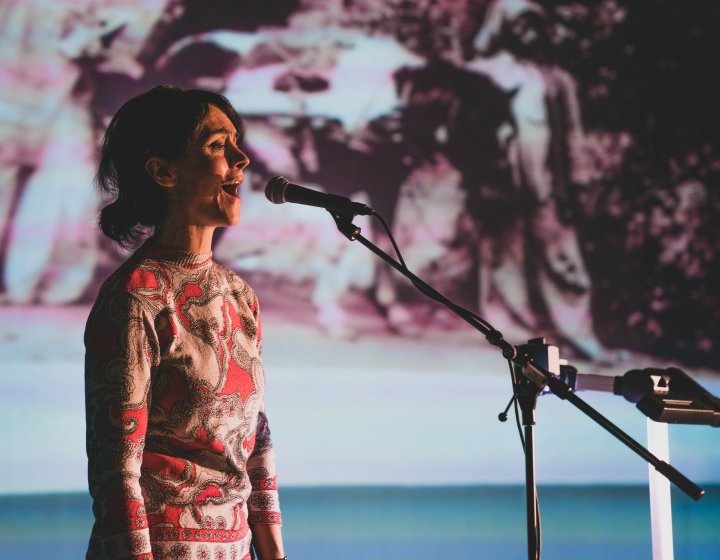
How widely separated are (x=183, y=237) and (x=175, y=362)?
24 centimetres

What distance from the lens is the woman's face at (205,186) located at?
1330 mm

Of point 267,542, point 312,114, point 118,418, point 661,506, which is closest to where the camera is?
point 118,418

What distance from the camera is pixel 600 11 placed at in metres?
3.16

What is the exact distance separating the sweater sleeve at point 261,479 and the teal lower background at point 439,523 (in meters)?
1.13

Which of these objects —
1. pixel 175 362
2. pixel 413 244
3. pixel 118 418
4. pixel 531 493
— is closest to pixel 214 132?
pixel 175 362

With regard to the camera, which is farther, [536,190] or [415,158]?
[536,190]

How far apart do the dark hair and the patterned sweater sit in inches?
4.2

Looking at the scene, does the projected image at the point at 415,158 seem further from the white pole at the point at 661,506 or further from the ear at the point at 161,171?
the ear at the point at 161,171

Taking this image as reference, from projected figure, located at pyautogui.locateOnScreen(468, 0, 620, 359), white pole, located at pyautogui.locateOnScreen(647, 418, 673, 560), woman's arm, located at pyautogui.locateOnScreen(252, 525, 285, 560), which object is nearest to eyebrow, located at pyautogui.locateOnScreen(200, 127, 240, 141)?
woman's arm, located at pyautogui.locateOnScreen(252, 525, 285, 560)

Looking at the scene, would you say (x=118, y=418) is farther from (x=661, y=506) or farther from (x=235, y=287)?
(x=661, y=506)

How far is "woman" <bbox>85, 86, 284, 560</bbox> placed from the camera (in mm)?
1083

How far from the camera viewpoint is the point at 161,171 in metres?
1.34

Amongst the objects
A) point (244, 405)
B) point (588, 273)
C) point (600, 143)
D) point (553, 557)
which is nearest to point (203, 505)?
point (244, 405)

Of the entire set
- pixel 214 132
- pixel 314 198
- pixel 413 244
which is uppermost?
pixel 413 244
